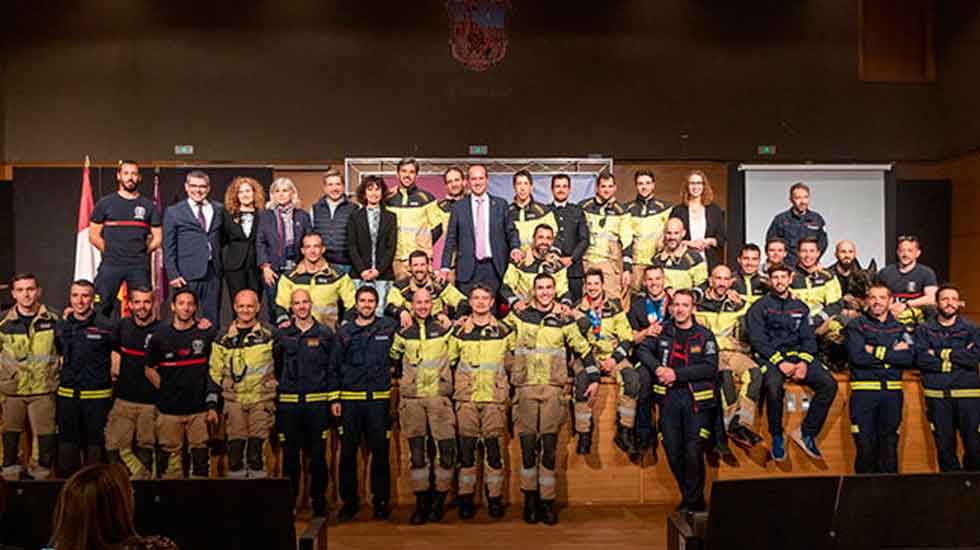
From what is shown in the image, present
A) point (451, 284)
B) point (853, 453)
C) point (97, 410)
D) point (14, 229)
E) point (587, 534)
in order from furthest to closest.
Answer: point (14, 229)
point (451, 284)
point (853, 453)
point (97, 410)
point (587, 534)

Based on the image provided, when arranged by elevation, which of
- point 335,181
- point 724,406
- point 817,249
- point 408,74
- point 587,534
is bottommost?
point 587,534

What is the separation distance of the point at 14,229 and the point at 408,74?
18.2 feet

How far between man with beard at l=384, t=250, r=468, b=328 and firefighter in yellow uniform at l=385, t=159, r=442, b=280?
1.27ft

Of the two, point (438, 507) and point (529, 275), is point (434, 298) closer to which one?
point (529, 275)

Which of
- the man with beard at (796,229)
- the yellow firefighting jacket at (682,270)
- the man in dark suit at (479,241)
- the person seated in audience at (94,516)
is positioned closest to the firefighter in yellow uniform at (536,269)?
the man in dark suit at (479,241)

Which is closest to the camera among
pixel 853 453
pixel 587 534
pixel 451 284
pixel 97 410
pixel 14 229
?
pixel 587 534

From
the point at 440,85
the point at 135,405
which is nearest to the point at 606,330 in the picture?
the point at 135,405

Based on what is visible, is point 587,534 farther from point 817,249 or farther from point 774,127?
point 774,127

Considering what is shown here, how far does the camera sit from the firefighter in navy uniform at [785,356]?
6.76m

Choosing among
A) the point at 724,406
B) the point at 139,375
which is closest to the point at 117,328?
the point at 139,375

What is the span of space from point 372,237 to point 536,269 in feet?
4.96

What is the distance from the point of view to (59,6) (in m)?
11.4

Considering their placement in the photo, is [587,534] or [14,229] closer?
[587,534]

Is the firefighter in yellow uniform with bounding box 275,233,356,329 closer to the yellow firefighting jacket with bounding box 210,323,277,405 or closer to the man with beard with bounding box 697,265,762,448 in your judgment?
the yellow firefighting jacket with bounding box 210,323,277,405
